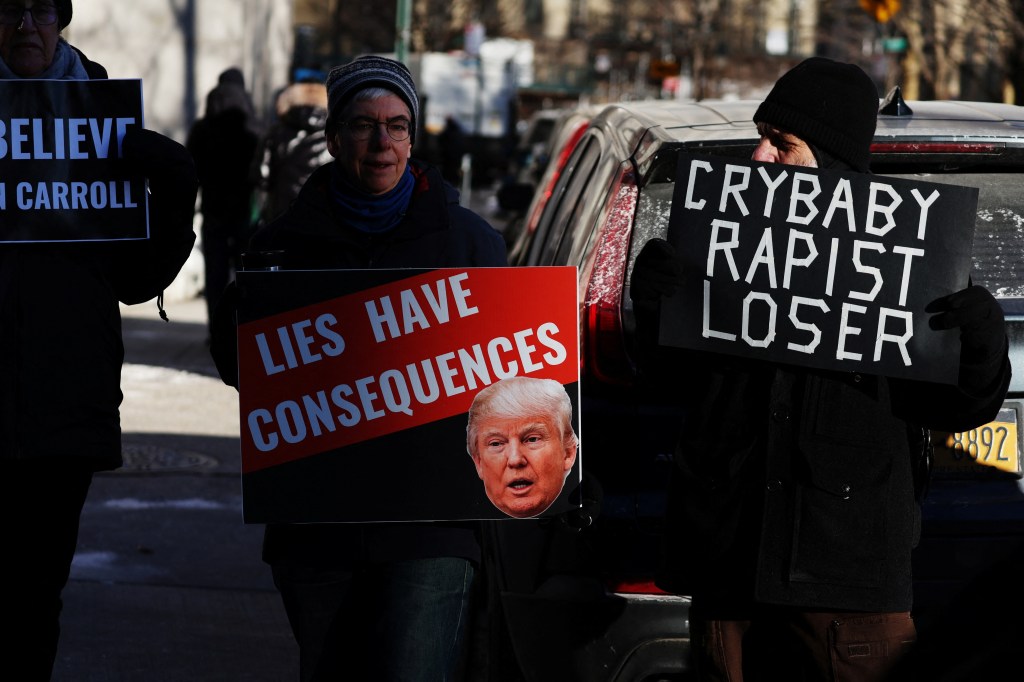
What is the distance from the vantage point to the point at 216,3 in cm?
1617

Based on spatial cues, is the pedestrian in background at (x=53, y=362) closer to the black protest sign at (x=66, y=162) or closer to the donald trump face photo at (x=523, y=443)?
the black protest sign at (x=66, y=162)

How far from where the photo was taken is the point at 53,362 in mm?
3752

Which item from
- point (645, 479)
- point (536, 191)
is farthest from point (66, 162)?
point (536, 191)

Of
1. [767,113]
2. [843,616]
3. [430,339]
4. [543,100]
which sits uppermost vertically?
[767,113]

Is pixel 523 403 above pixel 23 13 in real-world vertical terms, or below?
below

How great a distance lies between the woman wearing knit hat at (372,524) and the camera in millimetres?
3381

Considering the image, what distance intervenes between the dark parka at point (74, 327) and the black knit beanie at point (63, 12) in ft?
1.08

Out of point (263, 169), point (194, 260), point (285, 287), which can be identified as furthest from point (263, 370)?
point (194, 260)

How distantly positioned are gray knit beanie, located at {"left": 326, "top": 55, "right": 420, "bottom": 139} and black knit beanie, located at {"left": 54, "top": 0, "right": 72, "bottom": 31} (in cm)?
74

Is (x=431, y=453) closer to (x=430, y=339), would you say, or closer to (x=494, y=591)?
(x=430, y=339)

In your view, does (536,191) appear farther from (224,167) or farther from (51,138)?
(51,138)

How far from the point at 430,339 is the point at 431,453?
243 millimetres

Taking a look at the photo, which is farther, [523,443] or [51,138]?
[51,138]

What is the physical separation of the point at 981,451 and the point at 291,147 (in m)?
6.58
